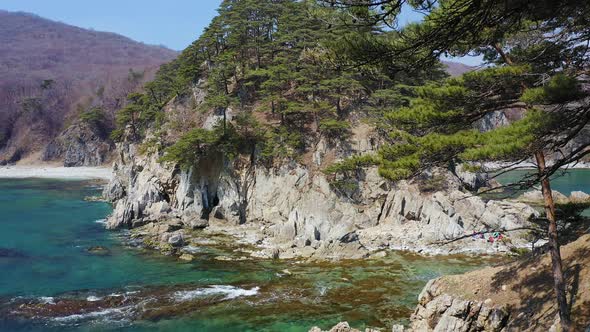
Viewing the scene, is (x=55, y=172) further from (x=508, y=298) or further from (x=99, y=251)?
(x=508, y=298)

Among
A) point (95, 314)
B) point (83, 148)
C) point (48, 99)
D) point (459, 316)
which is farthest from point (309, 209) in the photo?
point (48, 99)

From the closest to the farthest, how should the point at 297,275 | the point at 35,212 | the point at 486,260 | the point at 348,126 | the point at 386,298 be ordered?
the point at 386,298, the point at 297,275, the point at 486,260, the point at 348,126, the point at 35,212

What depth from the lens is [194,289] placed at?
20.1m

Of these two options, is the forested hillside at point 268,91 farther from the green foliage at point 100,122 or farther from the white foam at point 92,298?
the green foliage at point 100,122

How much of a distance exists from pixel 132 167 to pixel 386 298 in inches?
1351

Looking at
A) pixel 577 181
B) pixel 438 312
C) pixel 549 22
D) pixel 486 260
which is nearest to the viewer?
pixel 549 22

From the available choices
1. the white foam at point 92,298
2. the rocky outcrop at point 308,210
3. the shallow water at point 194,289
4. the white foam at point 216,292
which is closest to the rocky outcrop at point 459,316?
the shallow water at point 194,289

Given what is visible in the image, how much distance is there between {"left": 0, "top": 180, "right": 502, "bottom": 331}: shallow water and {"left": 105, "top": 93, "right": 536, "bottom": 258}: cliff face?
271 centimetres

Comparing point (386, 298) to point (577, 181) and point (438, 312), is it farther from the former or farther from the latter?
point (577, 181)

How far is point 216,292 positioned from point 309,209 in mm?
13020

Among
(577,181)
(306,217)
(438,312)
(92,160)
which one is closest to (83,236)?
(306,217)

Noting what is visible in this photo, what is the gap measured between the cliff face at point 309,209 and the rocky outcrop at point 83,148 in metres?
60.6

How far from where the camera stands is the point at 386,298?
1858cm

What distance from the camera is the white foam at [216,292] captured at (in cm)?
1902
